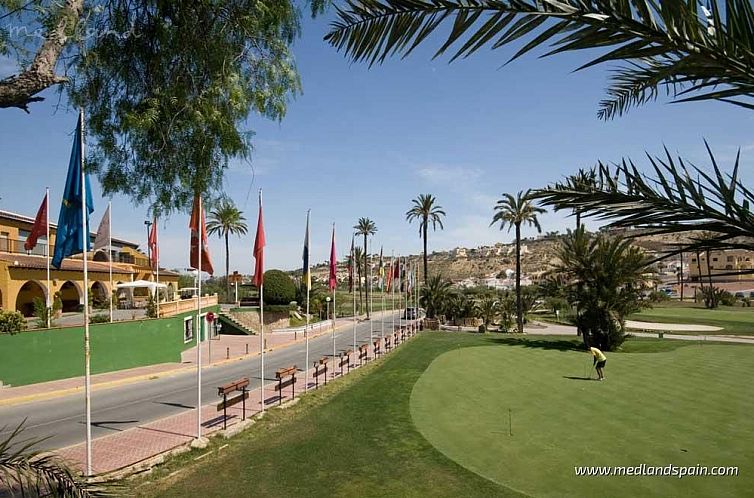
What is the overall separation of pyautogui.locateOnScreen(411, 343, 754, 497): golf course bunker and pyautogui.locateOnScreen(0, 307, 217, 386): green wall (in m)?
16.3

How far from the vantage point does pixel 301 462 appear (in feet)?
39.5

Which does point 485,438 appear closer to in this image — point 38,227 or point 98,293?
point 38,227

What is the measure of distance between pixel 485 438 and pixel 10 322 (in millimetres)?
21050

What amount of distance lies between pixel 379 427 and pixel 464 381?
810cm

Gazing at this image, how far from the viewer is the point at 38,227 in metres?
21.5

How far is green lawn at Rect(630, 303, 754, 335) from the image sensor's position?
181 ft

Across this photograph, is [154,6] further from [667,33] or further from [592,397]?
[592,397]

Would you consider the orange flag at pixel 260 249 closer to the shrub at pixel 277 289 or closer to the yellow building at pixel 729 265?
the yellow building at pixel 729 265

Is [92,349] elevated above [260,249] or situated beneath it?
situated beneath

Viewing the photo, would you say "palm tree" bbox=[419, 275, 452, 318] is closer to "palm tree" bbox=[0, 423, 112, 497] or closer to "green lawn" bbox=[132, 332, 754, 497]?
"green lawn" bbox=[132, 332, 754, 497]

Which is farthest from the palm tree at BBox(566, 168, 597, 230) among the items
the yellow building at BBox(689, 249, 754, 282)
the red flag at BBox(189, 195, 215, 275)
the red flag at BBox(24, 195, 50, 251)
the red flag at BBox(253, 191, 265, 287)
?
the red flag at BBox(24, 195, 50, 251)

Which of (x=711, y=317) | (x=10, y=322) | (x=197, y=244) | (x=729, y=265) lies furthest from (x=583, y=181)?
(x=711, y=317)

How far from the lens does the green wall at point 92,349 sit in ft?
73.8

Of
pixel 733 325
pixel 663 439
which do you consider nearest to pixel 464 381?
pixel 663 439
